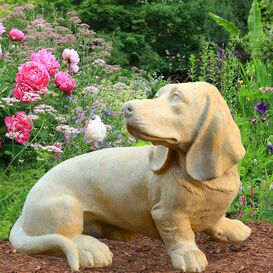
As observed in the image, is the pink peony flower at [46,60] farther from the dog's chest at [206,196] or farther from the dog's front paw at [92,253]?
the dog's chest at [206,196]

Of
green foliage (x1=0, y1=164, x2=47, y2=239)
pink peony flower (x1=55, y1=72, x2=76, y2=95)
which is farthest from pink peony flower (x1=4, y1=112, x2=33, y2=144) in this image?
pink peony flower (x1=55, y1=72, x2=76, y2=95)

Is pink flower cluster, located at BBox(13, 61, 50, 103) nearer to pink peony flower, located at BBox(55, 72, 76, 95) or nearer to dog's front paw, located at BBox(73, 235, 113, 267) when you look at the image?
pink peony flower, located at BBox(55, 72, 76, 95)

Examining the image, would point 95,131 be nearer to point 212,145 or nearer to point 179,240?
point 179,240

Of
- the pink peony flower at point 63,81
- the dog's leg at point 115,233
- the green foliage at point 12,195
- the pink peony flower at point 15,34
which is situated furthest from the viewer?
the pink peony flower at point 15,34

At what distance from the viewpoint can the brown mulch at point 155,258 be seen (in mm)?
3693

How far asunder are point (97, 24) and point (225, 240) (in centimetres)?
→ 1049

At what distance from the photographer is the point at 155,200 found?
371 cm

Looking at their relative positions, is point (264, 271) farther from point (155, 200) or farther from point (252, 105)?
point (252, 105)

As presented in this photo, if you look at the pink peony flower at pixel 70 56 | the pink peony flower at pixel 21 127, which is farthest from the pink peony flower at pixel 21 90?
the pink peony flower at pixel 70 56

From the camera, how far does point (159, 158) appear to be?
3643mm

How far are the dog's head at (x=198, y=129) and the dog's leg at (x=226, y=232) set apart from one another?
2.01 ft

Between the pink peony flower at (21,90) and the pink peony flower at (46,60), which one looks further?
the pink peony flower at (46,60)

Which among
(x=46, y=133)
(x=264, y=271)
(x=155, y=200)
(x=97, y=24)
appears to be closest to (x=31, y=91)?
(x=46, y=133)

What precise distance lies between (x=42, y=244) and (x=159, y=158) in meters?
0.83
